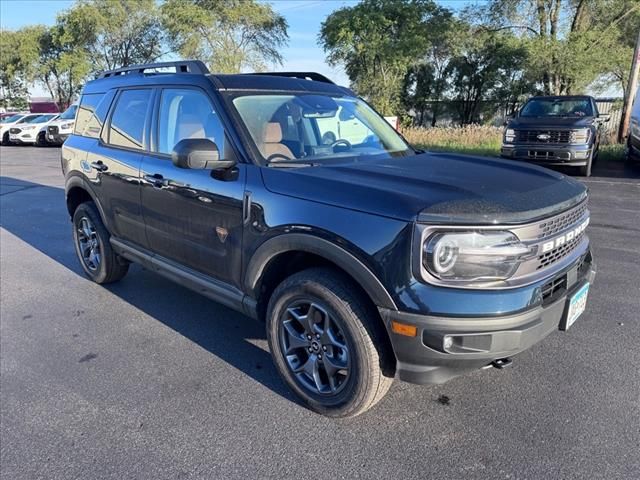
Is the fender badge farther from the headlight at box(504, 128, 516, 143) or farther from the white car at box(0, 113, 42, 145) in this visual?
the white car at box(0, 113, 42, 145)

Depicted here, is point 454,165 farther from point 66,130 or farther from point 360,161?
point 66,130

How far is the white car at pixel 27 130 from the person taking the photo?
23.3 m

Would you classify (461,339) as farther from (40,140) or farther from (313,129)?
(40,140)

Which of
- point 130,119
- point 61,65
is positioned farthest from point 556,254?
point 61,65

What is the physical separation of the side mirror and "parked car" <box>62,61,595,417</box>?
11mm

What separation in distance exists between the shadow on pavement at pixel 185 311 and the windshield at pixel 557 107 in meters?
9.97

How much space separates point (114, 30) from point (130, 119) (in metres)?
39.1

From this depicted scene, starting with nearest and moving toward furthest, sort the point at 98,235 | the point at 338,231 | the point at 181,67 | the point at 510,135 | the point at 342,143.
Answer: the point at 338,231
the point at 342,143
the point at 181,67
the point at 98,235
the point at 510,135

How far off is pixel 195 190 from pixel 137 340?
1337 mm

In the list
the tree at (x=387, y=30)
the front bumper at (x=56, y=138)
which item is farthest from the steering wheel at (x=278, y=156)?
the tree at (x=387, y=30)

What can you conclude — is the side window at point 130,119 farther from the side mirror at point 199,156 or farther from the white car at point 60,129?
the white car at point 60,129

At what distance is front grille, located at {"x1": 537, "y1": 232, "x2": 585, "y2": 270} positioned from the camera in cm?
237

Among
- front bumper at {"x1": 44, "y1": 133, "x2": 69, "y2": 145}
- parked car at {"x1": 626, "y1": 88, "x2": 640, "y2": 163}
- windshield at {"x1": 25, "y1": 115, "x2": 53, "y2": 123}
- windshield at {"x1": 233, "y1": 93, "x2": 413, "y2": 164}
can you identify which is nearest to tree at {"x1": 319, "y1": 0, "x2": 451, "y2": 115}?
front bumper at {"x1": 44, "y1": 133, "x2": 69, "y2": 145}

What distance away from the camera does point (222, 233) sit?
3039 mm
